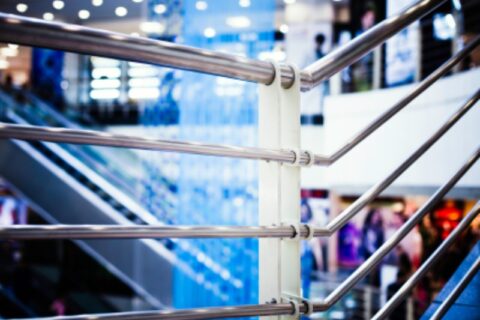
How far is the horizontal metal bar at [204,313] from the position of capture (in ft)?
2.38

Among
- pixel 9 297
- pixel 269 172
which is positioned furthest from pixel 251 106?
pixel 269 172

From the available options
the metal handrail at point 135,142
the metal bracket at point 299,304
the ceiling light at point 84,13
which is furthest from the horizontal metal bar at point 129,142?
the ceiling light at point 84,13

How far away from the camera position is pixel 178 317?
781mm

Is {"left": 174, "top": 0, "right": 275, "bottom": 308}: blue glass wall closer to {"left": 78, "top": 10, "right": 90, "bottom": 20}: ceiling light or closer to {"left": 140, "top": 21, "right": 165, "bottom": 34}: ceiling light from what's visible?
{"left": 140, "top": 21, "right": 165, "bottom": 34}: ceiling light

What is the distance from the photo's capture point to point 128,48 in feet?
2.58

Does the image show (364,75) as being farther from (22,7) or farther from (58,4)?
(22,7)

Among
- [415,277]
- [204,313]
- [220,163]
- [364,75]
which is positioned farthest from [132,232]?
[364,75]

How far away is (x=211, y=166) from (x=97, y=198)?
170 centimetres

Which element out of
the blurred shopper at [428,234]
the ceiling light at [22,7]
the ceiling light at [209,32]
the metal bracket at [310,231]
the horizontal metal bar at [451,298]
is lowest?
the blurred shopper at [428,234]

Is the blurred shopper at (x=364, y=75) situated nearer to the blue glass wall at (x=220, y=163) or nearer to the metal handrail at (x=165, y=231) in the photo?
the blue glass wall at (x=220, y=163)

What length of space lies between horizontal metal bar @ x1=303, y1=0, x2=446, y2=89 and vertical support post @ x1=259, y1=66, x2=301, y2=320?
0.07 meters

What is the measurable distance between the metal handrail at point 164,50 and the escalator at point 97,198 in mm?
6488

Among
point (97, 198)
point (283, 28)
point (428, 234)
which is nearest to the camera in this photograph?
point (97, 198)

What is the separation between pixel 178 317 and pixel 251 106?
6382 mm
